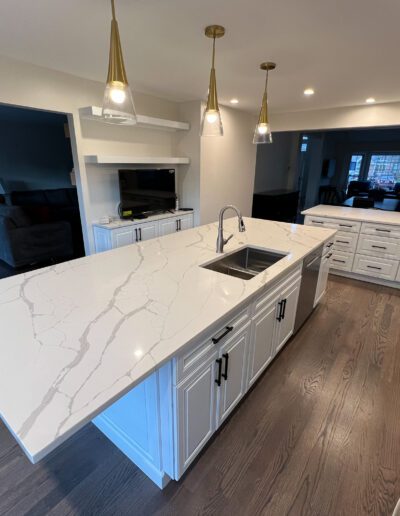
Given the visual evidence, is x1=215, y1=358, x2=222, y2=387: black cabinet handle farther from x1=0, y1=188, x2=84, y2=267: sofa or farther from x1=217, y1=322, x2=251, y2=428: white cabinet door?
x1=0, y1=188, x2=84, y2=267: sofa

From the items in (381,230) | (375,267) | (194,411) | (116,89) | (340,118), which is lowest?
(375,267)

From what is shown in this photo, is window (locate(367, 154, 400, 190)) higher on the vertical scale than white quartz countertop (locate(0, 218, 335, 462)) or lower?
higher

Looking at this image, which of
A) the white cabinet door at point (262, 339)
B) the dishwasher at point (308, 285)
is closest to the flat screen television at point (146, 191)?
the dishwasher at point (308, 285)

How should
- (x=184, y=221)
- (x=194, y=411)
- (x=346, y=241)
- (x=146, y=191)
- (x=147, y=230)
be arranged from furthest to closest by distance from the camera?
(x=184, y=221), (x=146, y=191), (x=147, y=230), (x=346, y=241), (x=194, y=411)

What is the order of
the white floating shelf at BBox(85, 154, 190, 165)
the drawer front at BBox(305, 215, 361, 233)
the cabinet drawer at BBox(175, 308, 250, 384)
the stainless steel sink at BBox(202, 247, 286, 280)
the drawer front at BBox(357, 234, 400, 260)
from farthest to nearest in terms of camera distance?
1. the drawer front at BBox(305, 215, 361, 233)
2. the drawer front at BBox(357, 234, 400, 260)
3. the white floating shelf at BBox(85, 154, 190, 165)
4. the stainless steel sink at BBox(202, 247, 286, 280)
5. the cabinet drawer at BBox(175, 308, 250, 384)

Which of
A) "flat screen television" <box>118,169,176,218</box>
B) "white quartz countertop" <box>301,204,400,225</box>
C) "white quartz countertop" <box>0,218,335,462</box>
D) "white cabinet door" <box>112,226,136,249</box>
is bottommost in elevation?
"white cabinet door" <box>112,226,136,249</box>

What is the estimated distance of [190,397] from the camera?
1.22 meters

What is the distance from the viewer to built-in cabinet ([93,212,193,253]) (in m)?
3.47

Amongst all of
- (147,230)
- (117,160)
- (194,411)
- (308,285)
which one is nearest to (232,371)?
(194,411)

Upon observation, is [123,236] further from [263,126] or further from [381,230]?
[381,230]

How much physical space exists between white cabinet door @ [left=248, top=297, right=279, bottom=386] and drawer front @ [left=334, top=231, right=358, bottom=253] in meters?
2.42

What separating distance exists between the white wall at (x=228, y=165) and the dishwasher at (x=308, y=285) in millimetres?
2422

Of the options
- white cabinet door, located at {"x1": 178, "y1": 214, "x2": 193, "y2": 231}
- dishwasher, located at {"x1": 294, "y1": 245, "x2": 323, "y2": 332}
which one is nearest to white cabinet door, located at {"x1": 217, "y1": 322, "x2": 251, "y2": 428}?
dishwasher, located at {"x1": 294, "y1": 245, "x2": 323, "y2": 332}

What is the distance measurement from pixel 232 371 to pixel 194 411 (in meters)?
0.33
